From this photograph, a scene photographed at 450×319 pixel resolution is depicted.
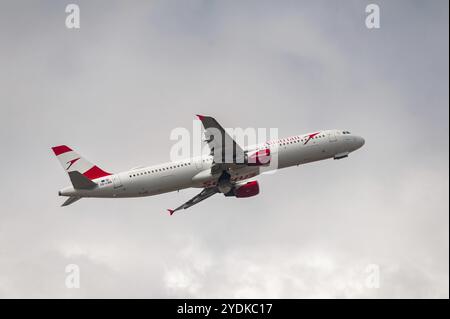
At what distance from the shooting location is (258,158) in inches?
3241

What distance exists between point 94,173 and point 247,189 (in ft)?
64.6

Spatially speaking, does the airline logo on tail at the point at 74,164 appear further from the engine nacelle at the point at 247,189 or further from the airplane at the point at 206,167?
the engine nacelle at the point at 247,189

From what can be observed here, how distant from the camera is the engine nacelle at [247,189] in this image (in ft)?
298

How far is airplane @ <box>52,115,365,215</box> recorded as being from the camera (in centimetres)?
8031

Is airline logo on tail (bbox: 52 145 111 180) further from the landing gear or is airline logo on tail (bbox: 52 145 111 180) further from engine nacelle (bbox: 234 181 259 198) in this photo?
engine nacelle (bbox: 234 181 259 198)

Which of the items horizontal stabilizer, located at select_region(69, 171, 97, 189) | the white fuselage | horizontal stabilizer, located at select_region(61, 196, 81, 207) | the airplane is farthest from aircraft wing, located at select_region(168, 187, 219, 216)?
horizontal stabilizer, located at select_region(69, 171, 97, 189)

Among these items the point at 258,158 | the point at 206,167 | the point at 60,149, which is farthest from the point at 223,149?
the point at 60,149

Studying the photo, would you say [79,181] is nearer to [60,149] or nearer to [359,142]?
[60,149]

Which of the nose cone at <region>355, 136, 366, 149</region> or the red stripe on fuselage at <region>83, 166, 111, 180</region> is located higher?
the nose cone at <region>355, 136, 366, 149</region>

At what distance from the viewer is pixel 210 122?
7888 centimetres

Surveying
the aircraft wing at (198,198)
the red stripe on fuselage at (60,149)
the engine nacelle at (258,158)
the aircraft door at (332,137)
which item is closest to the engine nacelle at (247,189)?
the aircraft wing at (198,198)

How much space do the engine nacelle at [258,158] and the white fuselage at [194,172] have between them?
1.14m
